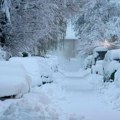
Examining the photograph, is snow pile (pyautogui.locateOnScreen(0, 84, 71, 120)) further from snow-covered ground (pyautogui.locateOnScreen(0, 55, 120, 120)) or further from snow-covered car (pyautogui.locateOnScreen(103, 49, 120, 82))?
snow-covered car (pyautogui.locateOnScreen(103, 49, 120, 82))

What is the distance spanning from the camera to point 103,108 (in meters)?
14.0

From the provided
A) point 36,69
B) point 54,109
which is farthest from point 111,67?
point 54,109

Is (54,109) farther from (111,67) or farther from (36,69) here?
(111,67)

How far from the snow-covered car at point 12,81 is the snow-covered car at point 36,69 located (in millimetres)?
4562

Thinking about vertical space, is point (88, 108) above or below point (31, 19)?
below

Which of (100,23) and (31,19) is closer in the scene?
(31,19)

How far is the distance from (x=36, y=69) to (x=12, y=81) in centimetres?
677

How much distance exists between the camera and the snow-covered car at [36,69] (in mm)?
17641

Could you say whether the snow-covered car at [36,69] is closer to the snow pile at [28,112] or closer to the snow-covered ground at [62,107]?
the snow-covered ground at [62,107]

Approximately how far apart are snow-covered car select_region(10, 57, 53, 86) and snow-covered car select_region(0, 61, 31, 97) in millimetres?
4562

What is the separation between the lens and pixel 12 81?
11.4 metres

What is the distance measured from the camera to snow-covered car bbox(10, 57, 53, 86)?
17641mm

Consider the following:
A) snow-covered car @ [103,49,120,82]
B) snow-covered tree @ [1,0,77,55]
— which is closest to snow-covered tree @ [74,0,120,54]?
snow-covered car @ [103,49,120,82]

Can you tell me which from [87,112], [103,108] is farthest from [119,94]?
[87,112]
